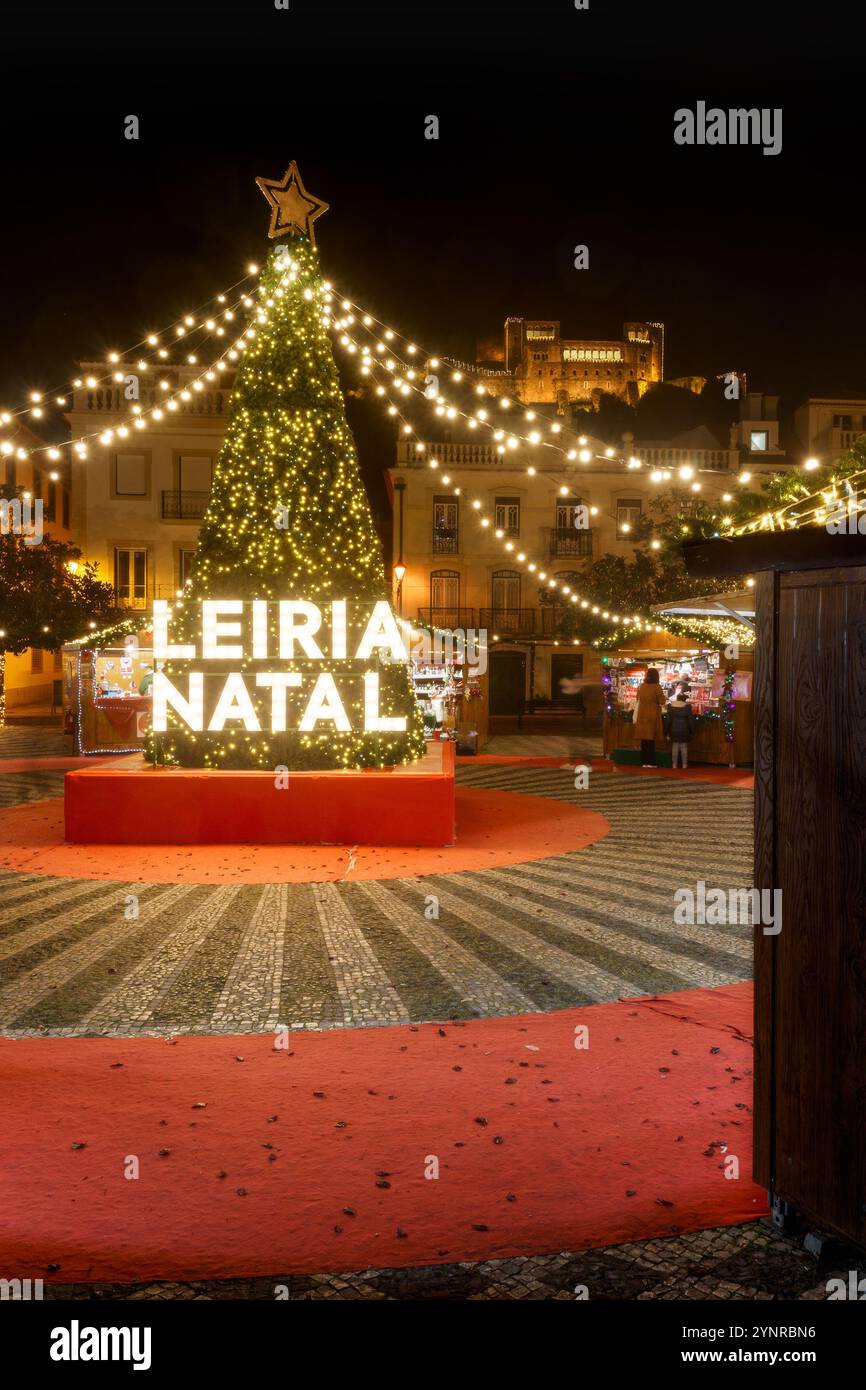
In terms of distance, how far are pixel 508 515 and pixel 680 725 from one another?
18.5 m

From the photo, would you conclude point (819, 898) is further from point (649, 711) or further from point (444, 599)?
point (444, 599)

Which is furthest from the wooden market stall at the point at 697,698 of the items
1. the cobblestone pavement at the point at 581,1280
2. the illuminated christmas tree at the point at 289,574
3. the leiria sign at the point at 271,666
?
the cobblestone pavement at the point at 581,1280

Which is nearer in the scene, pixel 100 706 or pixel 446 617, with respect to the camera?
pixel 100 706

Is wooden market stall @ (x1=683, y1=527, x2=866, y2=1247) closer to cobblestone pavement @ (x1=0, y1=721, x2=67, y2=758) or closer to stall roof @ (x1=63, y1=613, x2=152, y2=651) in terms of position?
stall roof @ (x1=63, y1=613, x2=152, y2=651)

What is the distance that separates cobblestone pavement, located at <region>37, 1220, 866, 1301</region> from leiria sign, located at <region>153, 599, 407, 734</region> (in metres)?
7.90

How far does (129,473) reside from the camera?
32531 mm

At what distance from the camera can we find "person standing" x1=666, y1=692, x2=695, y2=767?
1791 centimetres

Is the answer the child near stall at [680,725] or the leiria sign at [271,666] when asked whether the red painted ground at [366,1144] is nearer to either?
the leiria sign at [271,666]

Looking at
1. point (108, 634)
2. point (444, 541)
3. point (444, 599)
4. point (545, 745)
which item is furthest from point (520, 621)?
point (108, 634)

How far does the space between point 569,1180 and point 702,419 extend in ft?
185

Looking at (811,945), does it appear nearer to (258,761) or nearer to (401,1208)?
(401,1208)

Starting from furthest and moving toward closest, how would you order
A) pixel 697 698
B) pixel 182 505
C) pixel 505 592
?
pixel 505 592
pixel 182 505
pixel 697 698

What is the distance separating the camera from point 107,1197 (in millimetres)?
3428

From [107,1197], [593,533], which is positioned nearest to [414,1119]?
[107,1197]
